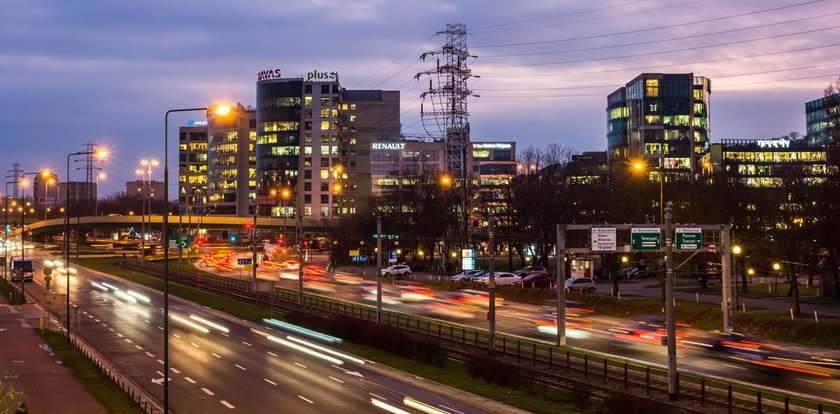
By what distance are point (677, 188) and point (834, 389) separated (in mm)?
50996

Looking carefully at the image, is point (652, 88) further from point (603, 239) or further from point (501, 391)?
point (501, 391)

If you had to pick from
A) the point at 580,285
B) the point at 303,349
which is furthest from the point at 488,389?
the point at 580,285

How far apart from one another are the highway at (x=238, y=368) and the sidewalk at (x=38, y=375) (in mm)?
2872

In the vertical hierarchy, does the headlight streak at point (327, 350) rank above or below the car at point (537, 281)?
below

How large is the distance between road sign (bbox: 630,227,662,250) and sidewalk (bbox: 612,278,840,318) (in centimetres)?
1628

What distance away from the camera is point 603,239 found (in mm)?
45938

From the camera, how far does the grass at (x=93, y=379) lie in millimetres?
28734

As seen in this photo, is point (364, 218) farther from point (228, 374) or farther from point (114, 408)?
point (114, 408)

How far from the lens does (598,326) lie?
52.1m

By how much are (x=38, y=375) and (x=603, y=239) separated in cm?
3199

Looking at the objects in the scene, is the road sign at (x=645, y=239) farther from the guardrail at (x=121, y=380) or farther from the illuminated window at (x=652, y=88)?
the illuminated window at (x=652, y=88)

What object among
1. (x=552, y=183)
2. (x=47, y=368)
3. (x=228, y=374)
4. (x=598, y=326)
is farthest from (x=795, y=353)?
(x=552, y=183)

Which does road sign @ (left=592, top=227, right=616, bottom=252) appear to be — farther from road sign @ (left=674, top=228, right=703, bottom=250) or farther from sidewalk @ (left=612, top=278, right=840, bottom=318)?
sidewalk @ (left=612, top=278, right=840, bottom=318)

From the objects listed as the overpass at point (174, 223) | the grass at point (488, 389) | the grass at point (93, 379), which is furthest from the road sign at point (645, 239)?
the overpass at point (174, 223)
